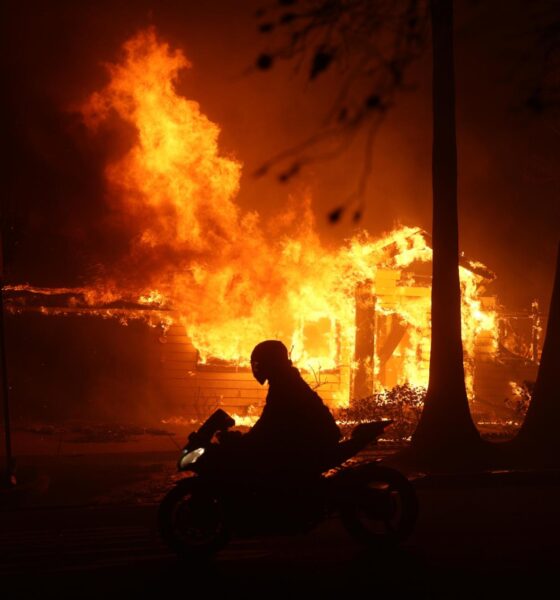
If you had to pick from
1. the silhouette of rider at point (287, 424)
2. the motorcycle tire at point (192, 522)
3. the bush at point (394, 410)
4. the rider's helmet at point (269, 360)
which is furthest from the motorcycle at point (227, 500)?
the bush at point (394, 410)

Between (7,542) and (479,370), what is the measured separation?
15310mm

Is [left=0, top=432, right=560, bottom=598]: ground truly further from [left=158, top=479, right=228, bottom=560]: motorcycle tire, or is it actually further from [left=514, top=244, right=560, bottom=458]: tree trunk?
[left=514, top=244, right=560, bottom=458]: tree trunk

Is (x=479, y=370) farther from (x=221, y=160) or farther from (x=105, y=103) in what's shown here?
(x=105, y=103)

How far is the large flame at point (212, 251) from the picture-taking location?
666 inches

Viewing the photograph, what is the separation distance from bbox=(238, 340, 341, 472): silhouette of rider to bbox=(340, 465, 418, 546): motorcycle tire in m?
A: 0.46

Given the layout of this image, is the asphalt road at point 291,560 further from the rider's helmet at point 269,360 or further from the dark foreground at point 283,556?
the rider's helmet at point 269,360

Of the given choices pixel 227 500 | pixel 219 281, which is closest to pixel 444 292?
pixel 227 500

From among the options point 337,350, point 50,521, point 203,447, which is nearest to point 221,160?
point 337,350

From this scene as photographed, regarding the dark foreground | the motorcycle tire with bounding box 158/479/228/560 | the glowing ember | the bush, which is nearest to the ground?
the dark foreground

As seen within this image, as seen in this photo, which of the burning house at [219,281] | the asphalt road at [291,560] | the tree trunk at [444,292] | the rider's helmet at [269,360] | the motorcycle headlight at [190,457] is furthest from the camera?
the burning house at [219,281]

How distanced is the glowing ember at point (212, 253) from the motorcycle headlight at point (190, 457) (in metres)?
10.6

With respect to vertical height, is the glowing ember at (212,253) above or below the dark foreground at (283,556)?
above

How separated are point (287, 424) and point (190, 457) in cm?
86

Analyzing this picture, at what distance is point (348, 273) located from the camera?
59.8 ft
